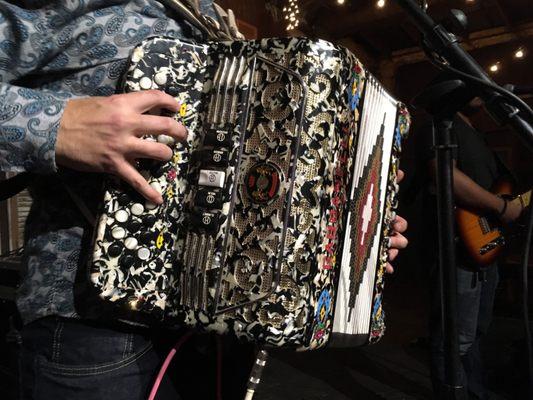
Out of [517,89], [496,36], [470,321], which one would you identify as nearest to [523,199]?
[470,321]

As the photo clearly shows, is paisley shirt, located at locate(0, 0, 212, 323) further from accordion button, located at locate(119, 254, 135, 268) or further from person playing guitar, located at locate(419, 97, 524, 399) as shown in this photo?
person playing guitar, located at locate(419, 97, 524, 399)

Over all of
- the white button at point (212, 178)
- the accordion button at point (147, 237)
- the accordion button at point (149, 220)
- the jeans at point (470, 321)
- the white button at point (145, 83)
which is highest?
the white button at point (145, 83)

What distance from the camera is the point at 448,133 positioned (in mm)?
845

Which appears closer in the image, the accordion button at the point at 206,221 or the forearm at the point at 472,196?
the accordion button at the point at 206,221

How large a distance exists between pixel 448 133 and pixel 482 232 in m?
1.44

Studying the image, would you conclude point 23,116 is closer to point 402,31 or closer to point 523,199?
point 523,199

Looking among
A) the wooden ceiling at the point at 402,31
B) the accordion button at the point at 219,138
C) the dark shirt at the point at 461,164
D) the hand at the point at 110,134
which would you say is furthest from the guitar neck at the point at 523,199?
the wooden ceiling at the point at 402,31

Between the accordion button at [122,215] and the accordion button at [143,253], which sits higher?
the accordion button at [122,215]

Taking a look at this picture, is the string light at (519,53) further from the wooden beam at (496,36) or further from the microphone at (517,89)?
the microphone at (517,89)

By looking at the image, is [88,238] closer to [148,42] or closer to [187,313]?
[187,313]

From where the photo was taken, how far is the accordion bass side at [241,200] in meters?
0.63

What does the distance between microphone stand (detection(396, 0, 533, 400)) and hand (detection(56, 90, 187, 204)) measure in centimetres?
47

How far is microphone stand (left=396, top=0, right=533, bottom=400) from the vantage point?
79 centimetres

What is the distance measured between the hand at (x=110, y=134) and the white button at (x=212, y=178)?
8 cm
